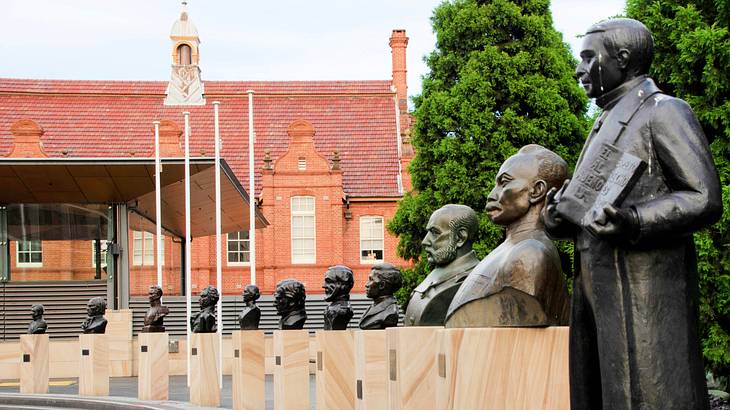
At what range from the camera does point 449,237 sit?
823 cm

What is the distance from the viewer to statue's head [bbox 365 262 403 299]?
34.4 ft

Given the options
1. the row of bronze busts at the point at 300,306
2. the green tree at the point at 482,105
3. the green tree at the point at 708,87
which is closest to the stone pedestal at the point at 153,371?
the row of bronze busts at the point at 300,306

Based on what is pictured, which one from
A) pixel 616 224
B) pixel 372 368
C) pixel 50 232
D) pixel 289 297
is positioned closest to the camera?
pixel 616 224

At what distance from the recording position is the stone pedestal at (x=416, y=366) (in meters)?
7.43

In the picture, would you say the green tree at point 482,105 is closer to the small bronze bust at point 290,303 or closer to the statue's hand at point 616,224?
the small bronze bust at point 290,303

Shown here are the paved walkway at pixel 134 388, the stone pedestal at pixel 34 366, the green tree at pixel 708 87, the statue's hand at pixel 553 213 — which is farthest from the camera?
the stone pedestal at pixel 34 366

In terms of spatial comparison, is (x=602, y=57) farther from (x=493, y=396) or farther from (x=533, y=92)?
(x=533, y=92)

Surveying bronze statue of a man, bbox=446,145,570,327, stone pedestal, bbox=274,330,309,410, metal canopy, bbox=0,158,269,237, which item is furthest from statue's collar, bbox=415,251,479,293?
metal canopy, bbox=0,158,269,237

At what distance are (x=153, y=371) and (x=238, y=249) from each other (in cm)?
2755

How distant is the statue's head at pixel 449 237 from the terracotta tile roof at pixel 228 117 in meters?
35.7

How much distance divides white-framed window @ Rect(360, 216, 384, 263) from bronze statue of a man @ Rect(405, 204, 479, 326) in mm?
35185

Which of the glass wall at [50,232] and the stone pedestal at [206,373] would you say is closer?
the stone pedestal at [206,373]

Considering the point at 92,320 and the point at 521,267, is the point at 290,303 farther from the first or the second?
the point at 521,267

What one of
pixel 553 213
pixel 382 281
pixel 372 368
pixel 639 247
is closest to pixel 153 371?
pixel 382 281
